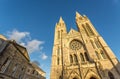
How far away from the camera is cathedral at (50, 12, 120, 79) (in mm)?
19594

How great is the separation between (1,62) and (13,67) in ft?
7.69

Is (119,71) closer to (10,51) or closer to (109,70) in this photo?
(109,70)

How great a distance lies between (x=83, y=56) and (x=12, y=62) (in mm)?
16891

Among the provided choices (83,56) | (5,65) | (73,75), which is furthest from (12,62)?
(83,56)

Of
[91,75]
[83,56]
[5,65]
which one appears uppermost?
[83,56]

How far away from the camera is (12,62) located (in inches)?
607

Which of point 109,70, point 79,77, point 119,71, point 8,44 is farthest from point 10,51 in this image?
point 119,71

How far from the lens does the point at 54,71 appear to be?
2319 cm

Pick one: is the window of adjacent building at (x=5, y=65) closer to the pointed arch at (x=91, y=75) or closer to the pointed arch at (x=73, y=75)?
the pointed arch at (x=73, y=75)

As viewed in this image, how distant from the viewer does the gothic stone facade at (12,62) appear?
45.7 feet

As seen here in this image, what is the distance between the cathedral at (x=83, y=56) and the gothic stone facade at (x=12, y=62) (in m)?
7.61

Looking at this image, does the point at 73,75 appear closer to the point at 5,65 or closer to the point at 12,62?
the point at 12,62

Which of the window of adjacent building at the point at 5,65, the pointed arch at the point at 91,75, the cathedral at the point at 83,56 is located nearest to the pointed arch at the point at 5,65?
the window of adjacent building at the point at 5,65

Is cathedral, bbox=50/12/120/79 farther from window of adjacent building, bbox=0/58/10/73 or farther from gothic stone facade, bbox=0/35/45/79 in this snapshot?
window of adjacent building, bbox=0/58/10/73
